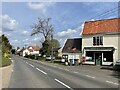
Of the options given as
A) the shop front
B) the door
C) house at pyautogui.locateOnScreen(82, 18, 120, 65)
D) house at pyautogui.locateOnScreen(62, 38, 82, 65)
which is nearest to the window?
house at pyautogui.locateOnScreen(82, 18, 120, 65)

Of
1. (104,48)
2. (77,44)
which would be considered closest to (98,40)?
(104,48)

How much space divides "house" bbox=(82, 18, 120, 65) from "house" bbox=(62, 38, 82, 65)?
1821 millimetres

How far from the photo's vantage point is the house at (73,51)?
48572 millimetres

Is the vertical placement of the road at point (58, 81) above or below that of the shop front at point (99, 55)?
below

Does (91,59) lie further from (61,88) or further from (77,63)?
(61,88)

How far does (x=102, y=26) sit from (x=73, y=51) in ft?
26.2

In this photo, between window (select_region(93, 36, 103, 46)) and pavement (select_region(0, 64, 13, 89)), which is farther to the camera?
window (select_region(93, 36, 103, 46))

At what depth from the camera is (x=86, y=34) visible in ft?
161

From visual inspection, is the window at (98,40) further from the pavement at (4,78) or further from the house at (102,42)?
the pavement at (4,78)

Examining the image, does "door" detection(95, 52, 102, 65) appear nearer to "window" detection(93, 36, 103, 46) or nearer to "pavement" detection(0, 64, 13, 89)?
"window" detection(93, 36, 103, 46)

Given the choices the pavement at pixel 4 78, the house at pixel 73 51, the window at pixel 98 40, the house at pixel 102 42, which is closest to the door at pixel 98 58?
the house at pixel 102 42

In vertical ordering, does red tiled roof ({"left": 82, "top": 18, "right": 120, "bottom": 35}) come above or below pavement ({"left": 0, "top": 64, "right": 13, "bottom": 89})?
above

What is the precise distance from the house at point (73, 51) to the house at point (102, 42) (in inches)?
71.7

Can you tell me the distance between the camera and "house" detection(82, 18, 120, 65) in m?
45.0
